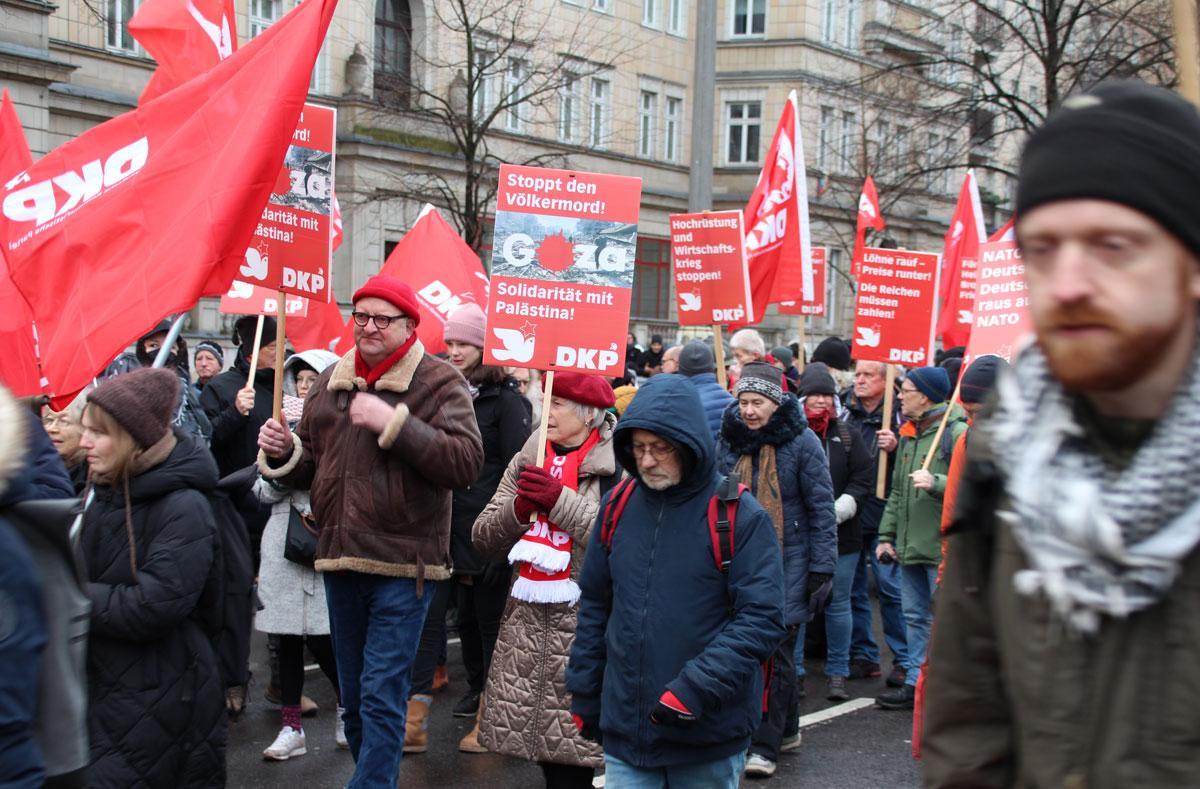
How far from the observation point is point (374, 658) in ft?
18.7

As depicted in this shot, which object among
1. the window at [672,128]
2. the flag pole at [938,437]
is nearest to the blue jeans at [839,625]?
the flag pole at [938,437]

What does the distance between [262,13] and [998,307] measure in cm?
2725

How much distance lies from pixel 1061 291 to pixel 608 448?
177 inches

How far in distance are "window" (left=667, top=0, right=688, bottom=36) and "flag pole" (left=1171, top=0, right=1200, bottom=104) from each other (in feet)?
142

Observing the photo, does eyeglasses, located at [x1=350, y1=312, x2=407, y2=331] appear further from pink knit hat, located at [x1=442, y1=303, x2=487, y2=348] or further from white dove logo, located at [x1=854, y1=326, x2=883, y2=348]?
white dove logo, located at [x1=854, y1=326, x2=883, y2=348]

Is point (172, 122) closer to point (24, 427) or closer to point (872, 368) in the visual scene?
point (24, 427)

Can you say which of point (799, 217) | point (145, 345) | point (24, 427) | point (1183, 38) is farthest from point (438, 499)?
point (799, 217)

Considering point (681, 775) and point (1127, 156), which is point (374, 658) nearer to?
point (681, 775)

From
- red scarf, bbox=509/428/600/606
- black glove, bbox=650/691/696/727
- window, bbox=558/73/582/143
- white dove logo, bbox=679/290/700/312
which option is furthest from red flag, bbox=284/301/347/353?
window, bbox=558/73/582/143

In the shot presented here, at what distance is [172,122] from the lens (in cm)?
591

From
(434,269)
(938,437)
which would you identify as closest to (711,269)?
(434,269)

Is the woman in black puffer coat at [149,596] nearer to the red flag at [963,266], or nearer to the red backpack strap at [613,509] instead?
the red backpack strap at [613,509]

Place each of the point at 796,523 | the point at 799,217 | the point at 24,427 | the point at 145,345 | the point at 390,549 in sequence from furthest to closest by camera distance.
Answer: the point at 799,217
the point at 145,345
the point at 796,523
the point at 390,549
the point at 24,427

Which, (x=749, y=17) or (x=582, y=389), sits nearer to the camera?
(x=582, y=389)
